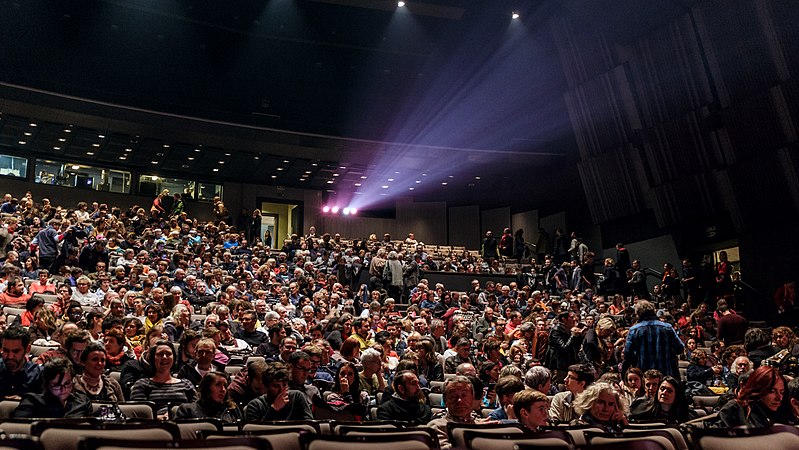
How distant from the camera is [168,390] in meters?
5.50

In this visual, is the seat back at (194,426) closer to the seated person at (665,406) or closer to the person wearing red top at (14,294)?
the seated person at (665,406)

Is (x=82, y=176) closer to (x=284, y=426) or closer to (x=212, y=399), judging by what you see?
(x=212, y=399)

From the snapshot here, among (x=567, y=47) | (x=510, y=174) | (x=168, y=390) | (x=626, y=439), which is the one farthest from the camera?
(x=510, y=174)

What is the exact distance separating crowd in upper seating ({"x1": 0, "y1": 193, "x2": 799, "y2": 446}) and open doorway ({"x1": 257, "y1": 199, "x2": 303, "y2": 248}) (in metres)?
9.00

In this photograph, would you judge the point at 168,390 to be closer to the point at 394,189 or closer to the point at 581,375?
the point at 581,375

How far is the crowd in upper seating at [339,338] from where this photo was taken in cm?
505

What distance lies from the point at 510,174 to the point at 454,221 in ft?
12.3

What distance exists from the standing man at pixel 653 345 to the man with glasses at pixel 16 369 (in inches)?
218

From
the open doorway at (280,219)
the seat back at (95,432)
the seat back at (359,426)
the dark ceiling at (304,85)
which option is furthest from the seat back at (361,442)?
the open doorway at (280,219)

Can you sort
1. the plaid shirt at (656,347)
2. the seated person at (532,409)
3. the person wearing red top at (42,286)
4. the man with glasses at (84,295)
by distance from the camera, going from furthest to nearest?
the person wearing red top at (42,286)
the man with glasses at (84,295)
the plaid shirt at (656,347)
the seated person at (532,409)

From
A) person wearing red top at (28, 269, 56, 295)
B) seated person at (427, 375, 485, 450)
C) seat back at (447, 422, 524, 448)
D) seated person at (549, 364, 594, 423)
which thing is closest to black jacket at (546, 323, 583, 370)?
seated person at (549, 364, 594, 423)

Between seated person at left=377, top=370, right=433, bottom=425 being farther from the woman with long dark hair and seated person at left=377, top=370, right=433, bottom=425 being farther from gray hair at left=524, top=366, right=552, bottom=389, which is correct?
the woman with long dark hair

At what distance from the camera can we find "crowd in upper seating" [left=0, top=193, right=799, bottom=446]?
505 cm

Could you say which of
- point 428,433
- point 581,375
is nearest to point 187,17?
point 581,375
